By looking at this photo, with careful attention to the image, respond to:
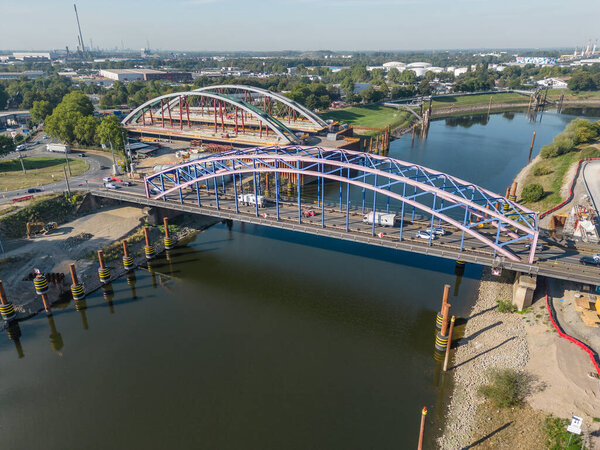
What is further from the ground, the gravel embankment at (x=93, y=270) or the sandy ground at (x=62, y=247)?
the sandy ground at (x=62, y=247)

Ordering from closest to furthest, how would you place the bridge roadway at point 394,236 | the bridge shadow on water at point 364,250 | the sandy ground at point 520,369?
1. the sandy ground at point 520,369
2. the bridge roadway at point 394,236
3. the bridge shadow on water at point 364,250

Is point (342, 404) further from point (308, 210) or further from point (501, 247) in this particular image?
point (308, 210)

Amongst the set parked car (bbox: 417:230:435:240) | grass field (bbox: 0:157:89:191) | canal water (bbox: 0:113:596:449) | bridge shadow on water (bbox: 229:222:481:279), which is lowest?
canal water (bbox: 0:113:596:449)

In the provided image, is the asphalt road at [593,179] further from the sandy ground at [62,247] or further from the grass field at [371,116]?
the sandy ground at [62,247]

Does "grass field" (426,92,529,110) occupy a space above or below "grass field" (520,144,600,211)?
above

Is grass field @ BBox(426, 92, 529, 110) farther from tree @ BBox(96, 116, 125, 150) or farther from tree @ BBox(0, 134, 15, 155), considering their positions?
tree @ BBox(0, 134, 15, 155)

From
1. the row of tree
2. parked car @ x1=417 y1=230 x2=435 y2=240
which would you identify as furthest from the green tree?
parked car @ x1=417 y1=230 x2=435 y2=240

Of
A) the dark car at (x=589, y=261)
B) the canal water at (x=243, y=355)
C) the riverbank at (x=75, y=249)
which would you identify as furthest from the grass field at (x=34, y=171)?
the dark car at (x=589, y=261)
